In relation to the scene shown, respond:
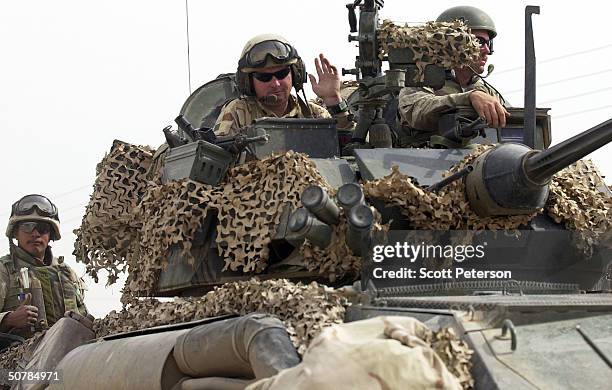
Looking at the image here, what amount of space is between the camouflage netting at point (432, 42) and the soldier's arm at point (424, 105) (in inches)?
8.6

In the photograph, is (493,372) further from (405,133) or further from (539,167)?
(405,133)

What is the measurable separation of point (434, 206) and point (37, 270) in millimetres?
7818

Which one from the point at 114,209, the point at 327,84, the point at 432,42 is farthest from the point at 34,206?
the point at 432,42

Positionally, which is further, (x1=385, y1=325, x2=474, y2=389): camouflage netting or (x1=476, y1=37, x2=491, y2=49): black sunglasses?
(x1=476, y1=37, x2=491, y2=49): black sunglasses

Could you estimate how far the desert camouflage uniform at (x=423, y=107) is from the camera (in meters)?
10.2

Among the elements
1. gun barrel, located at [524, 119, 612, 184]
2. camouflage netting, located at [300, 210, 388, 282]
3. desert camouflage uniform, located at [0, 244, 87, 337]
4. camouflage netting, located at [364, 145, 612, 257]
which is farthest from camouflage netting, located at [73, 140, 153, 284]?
gun barrel, located at [524, 119, 612, 184]

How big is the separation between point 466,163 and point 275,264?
5.13ft

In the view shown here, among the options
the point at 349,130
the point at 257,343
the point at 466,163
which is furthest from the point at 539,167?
the point at 349,130

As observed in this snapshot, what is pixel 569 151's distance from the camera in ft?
25.2

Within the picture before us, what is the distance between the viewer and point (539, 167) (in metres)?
8.16

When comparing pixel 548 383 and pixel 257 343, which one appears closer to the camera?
pixel 548 383

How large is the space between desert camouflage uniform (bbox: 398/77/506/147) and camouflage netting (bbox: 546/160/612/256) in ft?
3.47

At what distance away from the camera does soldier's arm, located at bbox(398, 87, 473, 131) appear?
33.2 ft

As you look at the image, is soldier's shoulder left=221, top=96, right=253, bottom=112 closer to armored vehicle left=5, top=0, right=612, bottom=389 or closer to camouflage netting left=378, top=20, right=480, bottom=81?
armored vehicle left=5, top=0, right=612, bottom=389
